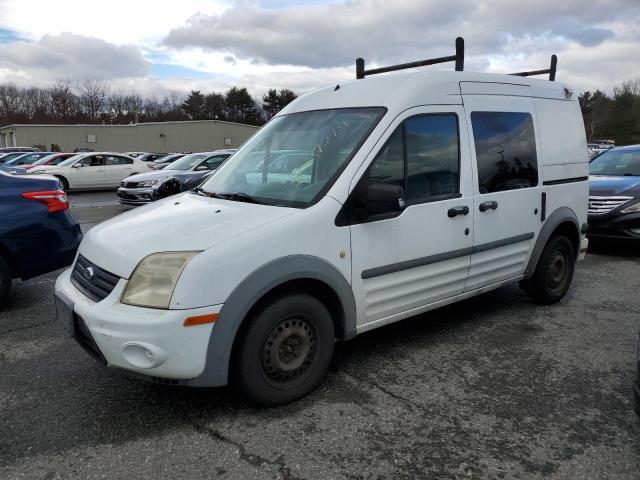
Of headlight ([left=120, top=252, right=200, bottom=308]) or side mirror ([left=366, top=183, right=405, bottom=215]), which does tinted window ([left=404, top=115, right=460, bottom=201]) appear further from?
headlight ([left=120, top=252, right=200, bottom=308])

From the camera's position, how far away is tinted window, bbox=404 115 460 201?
11.8 ft

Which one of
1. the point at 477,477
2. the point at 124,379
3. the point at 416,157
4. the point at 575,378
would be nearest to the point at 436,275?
the point at 416,157

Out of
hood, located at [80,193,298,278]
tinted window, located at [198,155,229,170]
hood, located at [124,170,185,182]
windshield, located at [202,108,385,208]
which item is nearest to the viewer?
hood, located at [80,193,298,278]

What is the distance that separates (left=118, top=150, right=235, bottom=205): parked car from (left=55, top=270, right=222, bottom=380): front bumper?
337 inches

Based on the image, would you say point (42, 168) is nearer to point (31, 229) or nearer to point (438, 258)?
point (31, 229)

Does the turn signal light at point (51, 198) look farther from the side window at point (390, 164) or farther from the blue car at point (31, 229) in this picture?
the side window at point (390, 164)

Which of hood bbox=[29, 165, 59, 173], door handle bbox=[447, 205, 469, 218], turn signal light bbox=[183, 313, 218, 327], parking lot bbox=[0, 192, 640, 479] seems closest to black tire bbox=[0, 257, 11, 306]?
parking lot bbox=[0, 192, 640, 479]

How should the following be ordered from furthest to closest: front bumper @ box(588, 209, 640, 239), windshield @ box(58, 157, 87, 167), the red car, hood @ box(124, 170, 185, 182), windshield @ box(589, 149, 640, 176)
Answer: the red car
windshield @ box(58, 157, 87, 167)
hood @ box(124, 170, 185, 182)
windshield @ box(589, 149, 640, 176)
front bumper @ box(588, 209, 640, 239)

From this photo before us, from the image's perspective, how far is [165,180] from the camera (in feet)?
40.3

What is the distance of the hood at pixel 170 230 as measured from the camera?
281 cm

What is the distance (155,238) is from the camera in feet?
9.53

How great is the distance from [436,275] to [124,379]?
2.26 m

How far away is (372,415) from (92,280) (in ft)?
5.90

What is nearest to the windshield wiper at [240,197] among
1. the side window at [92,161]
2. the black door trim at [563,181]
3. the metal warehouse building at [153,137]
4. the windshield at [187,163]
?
the black door trim at [563,181]
